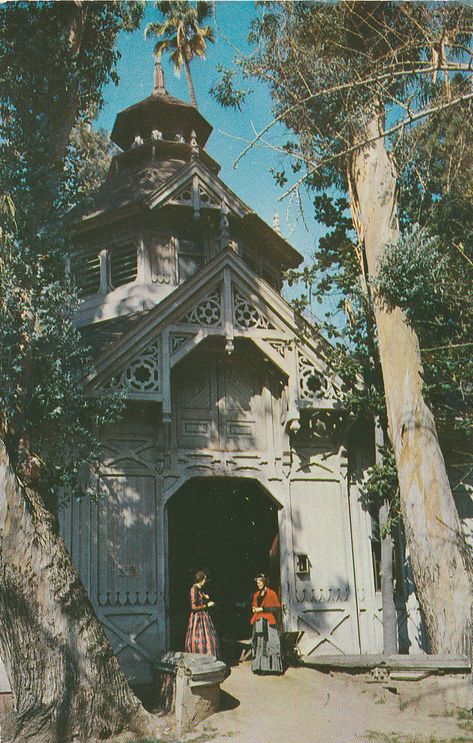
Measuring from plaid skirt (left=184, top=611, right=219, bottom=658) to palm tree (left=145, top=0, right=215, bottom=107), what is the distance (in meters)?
18.6

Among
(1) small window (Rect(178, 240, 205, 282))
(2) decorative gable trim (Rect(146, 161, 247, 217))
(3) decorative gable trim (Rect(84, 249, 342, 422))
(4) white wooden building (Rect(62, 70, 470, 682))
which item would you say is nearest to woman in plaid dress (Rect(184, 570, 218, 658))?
(4) white wooden building (Rect(62, 70, 470, 682))

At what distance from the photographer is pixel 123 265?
17.9m

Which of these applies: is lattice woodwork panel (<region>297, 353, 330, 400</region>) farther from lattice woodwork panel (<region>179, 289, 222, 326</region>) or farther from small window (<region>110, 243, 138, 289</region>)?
small window (<region>110, 243, 138, 289</region>)

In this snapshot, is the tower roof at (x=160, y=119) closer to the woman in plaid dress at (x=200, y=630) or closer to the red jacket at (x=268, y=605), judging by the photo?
the red jacket at (x=268, y=605)

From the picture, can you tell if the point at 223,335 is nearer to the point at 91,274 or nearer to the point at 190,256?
the point at 190,256

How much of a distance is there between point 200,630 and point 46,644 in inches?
176

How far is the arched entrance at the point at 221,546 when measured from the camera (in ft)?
61.1

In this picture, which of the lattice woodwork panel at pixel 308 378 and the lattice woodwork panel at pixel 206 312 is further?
the lattice woodwork panel at pixel 308 378

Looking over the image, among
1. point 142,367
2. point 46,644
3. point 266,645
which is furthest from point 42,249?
point 266,645

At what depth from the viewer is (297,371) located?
575 inches

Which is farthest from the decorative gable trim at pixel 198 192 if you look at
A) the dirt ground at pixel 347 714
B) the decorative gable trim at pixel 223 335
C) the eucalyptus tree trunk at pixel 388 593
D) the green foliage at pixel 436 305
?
the dirt ground at pixel 347 714

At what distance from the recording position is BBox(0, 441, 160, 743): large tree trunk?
862 centimetres

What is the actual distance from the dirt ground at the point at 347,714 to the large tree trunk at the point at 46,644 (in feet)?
4.51

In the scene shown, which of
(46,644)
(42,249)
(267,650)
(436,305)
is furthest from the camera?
(436,305)
